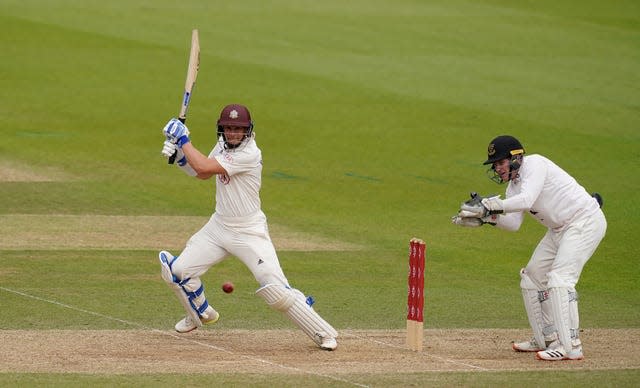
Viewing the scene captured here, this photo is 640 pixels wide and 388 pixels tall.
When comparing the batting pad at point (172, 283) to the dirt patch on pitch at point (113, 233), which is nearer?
→ the batting pad at point (172, 283)

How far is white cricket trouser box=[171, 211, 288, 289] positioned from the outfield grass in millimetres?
1154

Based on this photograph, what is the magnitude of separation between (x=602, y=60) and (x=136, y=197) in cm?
1418

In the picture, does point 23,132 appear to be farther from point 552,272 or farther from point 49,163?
point 552,272

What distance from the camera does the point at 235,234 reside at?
10281mm

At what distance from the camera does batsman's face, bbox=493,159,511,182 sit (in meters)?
10.1

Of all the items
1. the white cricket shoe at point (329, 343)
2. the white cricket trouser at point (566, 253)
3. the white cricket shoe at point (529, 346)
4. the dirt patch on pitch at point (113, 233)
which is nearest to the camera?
the white cricket trouser at point (566, 253)

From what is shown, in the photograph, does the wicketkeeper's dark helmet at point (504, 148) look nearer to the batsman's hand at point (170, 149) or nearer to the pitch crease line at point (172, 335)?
the pitch crease line at point (172, 335)

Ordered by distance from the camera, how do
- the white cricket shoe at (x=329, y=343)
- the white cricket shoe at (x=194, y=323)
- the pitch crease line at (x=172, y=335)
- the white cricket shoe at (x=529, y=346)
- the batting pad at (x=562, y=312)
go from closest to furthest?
the pitch crease line at (x=172, y=335) < the batting pad at (x=562, y=312) < the white cricket shoe at (x=329, y=343) < the white cricket shoe at (x=529, y=346) < the white cricket shoe at (x=194, y=323)

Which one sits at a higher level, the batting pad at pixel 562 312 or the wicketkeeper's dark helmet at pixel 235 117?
the wicketkeeper's dark helmet at pixel 235 117

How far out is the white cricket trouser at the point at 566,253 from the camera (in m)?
9.97

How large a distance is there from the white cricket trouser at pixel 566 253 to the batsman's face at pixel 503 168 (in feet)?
2.15

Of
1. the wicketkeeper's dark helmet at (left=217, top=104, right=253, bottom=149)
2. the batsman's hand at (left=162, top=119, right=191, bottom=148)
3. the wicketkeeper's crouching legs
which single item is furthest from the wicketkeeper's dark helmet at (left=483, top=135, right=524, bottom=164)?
the wicketkeeper's crouching legs

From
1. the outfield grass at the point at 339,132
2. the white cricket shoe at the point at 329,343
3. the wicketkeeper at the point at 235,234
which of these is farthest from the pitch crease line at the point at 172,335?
the white cricket shoe at the point at 329,343

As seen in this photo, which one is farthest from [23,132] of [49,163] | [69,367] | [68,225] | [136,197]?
[69,367]
